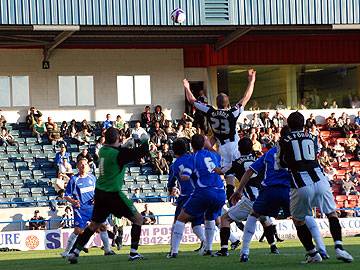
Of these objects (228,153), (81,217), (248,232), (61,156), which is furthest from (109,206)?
(61,156)

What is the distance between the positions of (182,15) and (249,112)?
6055 mm

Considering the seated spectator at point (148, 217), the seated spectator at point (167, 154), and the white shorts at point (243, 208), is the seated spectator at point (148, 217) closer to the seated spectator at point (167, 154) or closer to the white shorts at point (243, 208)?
the seated spectator at point (167, 154)

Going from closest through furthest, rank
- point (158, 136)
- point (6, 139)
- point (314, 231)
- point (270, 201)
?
point (314, 231) → point (270, 201) → point (6, 139) → point (158, 136)

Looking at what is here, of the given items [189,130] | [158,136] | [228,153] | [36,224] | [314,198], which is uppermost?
[189,130]

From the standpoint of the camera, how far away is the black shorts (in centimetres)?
1620

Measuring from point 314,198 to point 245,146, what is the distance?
3245 millimetres

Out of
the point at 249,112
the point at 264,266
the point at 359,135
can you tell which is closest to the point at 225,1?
the point at 249,112

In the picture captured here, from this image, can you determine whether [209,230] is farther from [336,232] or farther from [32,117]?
[32,117]

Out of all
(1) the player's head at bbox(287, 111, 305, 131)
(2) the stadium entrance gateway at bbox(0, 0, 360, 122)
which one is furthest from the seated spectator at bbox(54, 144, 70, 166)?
(1) the player's head at bbox(287, 111, 305, 131)

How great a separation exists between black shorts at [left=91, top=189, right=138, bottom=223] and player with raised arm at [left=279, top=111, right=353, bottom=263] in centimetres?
319

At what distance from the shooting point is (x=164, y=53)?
4109 cm

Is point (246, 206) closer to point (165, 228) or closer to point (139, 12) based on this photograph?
point (165, 228)

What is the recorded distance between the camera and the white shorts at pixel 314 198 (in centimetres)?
1398

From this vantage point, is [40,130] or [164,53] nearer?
[40,130]
